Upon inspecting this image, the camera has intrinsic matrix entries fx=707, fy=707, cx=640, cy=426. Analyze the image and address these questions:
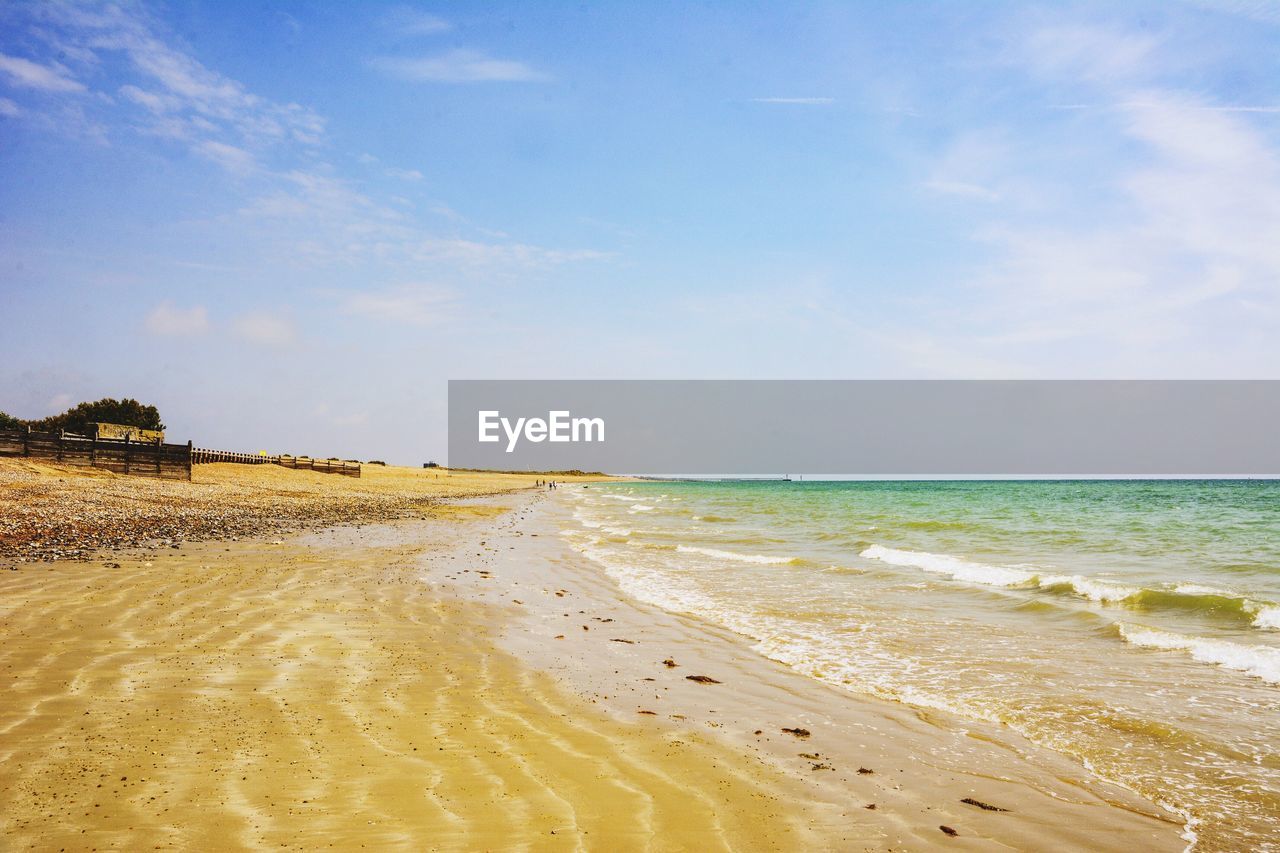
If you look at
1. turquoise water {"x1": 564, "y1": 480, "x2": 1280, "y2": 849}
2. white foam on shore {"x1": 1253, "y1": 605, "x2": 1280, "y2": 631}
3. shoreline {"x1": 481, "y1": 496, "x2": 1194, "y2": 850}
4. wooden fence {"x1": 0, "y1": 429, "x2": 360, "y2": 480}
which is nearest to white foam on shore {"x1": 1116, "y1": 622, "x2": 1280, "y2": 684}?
turquoise water {"x1": 564, "y1": 480, "x2": 1280, "y2": 849}

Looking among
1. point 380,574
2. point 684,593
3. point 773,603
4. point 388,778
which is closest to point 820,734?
point 388,778

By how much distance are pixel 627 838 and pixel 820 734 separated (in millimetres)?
2766

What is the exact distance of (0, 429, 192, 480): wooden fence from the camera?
36.5 metres

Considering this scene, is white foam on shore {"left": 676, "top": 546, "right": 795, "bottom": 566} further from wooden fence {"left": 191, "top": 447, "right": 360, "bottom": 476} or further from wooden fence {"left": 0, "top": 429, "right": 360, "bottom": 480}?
wooden fence {"left": 191, "top": 447, "right": 360, "bottom": 476}

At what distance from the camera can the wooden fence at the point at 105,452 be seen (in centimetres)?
3647

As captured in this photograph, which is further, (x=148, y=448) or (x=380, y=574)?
(x=148, y=448)

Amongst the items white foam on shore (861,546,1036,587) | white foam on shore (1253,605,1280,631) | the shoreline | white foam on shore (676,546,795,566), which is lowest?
white foam on shore (676,546,795,566)

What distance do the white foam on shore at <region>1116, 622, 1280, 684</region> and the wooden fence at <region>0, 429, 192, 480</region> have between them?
4554cm

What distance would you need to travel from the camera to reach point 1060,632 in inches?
436

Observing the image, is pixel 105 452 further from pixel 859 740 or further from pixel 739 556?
pixel 859 740

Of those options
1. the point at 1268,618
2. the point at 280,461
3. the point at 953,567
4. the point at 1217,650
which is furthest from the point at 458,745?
the point at 280,461

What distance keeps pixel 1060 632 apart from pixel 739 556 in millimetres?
10324

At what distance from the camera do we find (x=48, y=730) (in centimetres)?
530

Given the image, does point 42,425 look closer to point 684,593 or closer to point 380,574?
point 380,574
